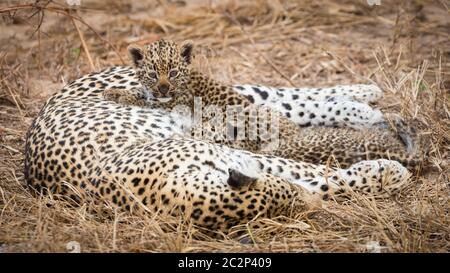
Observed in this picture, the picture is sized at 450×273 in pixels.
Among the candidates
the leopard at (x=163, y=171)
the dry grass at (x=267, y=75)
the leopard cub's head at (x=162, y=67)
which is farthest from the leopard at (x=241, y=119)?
the dry grass at (x=267, y=75)

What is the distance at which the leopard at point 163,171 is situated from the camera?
5094 mm

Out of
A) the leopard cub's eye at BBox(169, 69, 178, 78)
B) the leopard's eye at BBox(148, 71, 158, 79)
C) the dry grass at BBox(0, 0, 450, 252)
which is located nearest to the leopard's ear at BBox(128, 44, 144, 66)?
the leopard's eye at BBox(148, 71, 158, 79)

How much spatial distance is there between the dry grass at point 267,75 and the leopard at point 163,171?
0.40 feet

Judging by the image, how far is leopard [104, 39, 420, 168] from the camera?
20.8ft

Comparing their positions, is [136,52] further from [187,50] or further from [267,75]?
[267,75]

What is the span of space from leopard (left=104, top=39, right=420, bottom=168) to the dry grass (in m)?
0.40

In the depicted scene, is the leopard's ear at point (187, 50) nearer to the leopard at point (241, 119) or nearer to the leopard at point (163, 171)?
the leopard at point (241, 119)

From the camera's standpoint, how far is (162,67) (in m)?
6.54

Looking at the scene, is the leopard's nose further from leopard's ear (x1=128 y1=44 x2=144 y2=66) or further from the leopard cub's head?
leopard's ear (x1=128 y1=44 x2=144 y2=66)

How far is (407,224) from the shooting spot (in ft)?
17.6

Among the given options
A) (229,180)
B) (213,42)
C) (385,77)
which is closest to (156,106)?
(229,180)

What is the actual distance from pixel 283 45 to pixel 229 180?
4.78 meters

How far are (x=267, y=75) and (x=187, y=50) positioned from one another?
86.5 inches

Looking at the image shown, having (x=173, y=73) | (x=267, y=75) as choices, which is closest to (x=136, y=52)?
(x=173, y=73)
